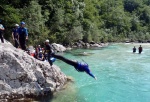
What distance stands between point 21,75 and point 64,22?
1707 inches

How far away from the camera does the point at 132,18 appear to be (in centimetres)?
12450

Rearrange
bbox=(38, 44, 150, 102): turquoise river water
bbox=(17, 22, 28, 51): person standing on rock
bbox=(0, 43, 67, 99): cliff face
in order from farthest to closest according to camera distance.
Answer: bbox=(38, 44, 150, 102): turquoise river water < bbox=(17, 22, 28, 51): person standing on rock < bbox=(0, 43, 67, 99): cliff face

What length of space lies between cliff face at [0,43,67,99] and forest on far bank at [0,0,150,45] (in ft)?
69.9

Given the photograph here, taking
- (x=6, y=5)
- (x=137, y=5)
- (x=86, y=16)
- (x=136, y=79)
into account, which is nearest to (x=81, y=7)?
(x=86, y=16)

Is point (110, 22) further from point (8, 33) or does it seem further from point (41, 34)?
point (8, 33)

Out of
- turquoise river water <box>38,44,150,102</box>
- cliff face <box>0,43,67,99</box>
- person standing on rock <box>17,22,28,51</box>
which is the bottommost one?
turquoise river water <box>38,44,150,102</box>

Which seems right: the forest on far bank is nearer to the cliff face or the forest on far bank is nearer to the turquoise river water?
the turquoise river water

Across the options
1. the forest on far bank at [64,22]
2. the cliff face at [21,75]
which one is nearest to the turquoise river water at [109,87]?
the cliff face at [21,75]

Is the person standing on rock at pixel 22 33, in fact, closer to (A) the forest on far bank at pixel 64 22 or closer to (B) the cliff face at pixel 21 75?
(B) the cliff face at pixel 21 75

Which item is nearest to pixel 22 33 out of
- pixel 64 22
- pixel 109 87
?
pixel 109 87

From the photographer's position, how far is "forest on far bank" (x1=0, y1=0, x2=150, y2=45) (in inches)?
Result: 1644

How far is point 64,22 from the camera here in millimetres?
59656

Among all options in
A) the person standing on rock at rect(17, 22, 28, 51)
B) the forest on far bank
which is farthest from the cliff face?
the forest on far bank

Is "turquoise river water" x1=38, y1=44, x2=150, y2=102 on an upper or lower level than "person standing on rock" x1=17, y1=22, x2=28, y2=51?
lower
